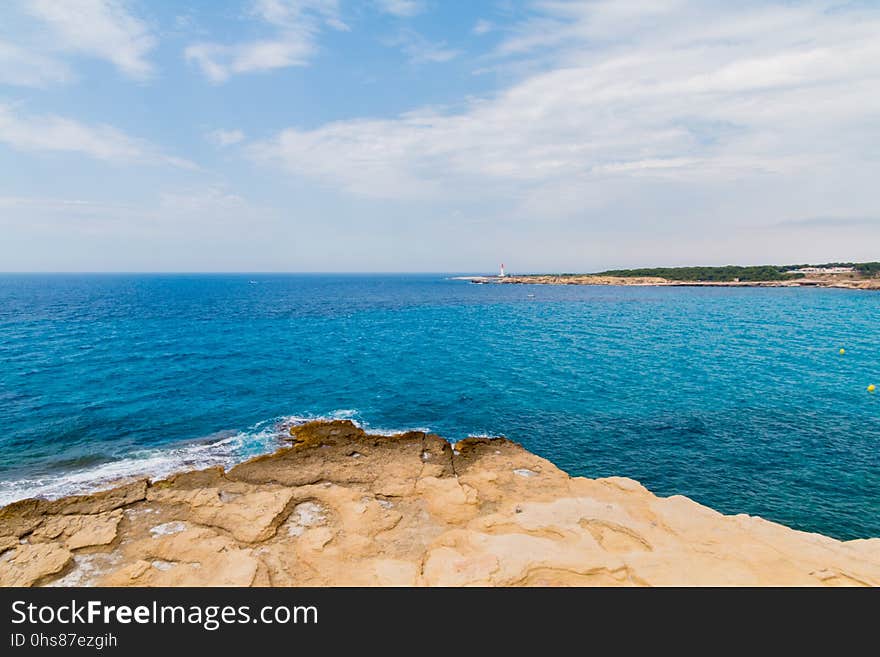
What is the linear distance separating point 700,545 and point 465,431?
56.5 feet

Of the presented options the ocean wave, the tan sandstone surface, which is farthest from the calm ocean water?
the tan sandstone surface

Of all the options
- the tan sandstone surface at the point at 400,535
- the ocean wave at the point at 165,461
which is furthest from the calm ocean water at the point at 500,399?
the tan sandstone surface at the point at 400,535

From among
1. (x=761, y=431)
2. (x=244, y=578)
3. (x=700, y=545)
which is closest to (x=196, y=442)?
(x=244, y=578)

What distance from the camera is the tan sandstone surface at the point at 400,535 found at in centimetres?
1429

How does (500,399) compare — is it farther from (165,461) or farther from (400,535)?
(165,461)

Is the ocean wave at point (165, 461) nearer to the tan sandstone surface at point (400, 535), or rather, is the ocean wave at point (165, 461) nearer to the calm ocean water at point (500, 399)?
the calm ocean water at point (500, 399)

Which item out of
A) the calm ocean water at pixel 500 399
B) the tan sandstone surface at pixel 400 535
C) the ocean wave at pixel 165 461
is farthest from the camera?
the calm ocean water at pixel 500 399

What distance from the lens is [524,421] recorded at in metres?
33.2

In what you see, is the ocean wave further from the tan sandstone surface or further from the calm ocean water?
the tan sandstone surface

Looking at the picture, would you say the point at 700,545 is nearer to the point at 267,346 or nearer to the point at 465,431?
the point at 465,431

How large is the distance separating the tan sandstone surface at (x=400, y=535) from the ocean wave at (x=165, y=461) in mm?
2940

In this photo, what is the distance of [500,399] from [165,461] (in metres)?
25.3

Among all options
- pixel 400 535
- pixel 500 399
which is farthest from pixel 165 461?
pixel 500 399

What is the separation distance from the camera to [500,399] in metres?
38.2
